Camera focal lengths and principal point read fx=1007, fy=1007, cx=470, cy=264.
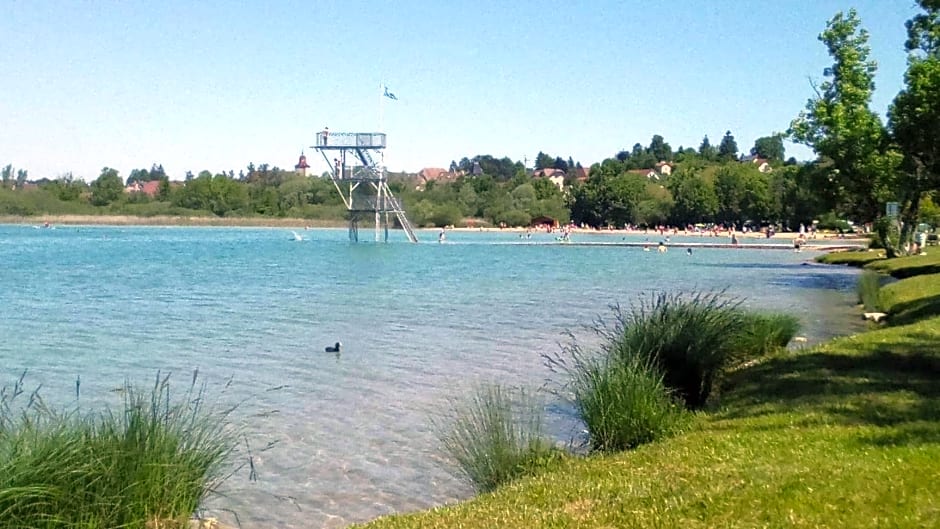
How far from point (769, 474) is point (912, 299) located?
18.7m

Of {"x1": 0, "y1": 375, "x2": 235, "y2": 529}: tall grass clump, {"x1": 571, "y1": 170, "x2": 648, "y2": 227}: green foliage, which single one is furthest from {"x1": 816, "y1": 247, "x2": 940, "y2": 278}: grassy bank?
{"x1": 571, "y1": 170, "x2": 648, "y2": 227}: green foliage

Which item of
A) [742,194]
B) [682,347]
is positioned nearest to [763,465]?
[682,347]

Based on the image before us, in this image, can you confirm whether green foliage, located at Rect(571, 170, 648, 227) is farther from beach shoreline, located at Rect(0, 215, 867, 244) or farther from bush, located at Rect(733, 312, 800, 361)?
bush, located at Rect(733, 312, 800, 361)

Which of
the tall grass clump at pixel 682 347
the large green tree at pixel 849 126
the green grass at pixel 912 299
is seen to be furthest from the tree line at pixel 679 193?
the tall grass clump at pixel 682 347

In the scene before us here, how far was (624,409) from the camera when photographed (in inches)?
413

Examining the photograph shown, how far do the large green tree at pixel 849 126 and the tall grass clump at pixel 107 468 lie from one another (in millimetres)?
40738

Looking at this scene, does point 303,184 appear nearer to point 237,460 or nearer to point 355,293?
point 355,293

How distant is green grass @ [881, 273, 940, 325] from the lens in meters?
20.8

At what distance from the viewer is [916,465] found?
738cm

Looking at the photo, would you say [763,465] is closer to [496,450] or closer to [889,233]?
[496,450]

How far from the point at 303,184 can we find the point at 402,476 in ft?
522

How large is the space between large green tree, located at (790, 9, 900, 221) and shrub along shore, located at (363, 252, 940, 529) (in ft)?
112

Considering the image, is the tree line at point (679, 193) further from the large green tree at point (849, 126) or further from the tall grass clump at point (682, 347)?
the tall grass clump at point (682, 347)

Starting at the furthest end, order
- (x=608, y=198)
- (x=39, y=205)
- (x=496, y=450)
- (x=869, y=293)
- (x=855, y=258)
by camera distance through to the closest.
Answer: (x=39, y=205) < (x=608, y=198) < (x=855, y=258) < (x=869, y=293) < (x=496, y=450)
